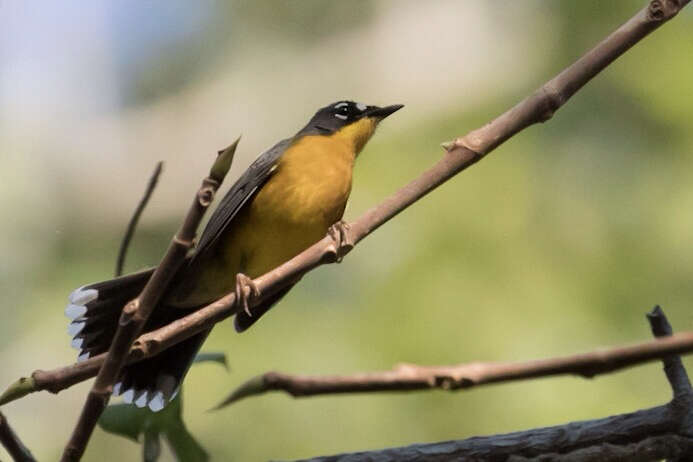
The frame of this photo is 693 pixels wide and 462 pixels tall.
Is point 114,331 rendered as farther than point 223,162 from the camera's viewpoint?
Yes

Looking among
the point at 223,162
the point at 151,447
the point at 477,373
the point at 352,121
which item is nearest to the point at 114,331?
the point at 151,447

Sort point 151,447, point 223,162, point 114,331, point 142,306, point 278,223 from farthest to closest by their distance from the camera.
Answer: point 278,223, point 114,331, point 151,447, point 142,306, point 223,162

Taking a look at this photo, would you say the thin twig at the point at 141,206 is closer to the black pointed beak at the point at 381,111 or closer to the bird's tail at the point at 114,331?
the bird's tail at the point at 114,331

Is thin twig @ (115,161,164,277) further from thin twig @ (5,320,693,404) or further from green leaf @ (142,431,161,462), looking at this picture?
thin twig @ (5,320,693,404)

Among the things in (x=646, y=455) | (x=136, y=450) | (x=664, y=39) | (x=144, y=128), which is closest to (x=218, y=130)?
(x=144, y=128)

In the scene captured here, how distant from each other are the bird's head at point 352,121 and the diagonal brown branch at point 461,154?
2563 millimetres

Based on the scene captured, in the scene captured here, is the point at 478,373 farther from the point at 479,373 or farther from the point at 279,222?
the point at 279,222

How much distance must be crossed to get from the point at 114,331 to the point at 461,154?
2290 mm

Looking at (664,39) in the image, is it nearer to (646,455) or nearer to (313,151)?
(313,151)

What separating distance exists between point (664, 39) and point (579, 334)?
211 centimetres

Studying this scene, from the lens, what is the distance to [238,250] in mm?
4188

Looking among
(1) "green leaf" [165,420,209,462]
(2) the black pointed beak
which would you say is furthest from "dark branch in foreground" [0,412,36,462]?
(2) the black pointed beak

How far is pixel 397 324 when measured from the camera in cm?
513

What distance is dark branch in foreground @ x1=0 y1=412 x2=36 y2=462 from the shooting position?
1.93 metres
